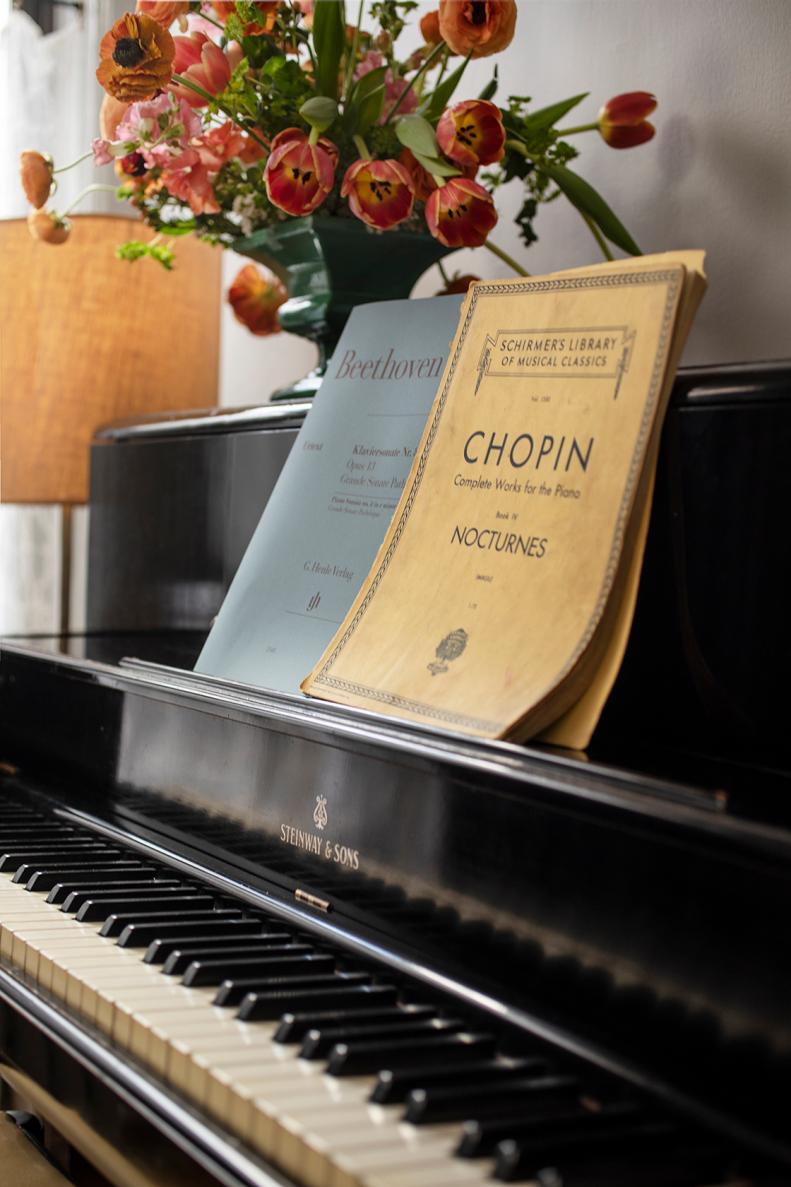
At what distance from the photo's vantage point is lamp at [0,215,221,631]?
2.40 m

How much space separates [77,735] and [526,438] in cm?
82

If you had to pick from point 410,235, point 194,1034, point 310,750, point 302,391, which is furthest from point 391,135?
point 194,1034

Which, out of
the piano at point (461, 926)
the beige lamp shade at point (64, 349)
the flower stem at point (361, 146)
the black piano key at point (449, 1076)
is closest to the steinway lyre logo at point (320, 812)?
the piano at point (461, 926)

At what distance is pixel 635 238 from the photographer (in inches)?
68.1

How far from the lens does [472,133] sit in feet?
4.57

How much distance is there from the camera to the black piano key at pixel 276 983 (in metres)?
0.97

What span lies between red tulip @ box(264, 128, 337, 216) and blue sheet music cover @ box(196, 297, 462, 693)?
15 cm

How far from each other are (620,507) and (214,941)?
494 millimetres

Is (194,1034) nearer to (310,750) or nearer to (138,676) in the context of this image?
(310,750)

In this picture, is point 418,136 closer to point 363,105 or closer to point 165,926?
point 363,105

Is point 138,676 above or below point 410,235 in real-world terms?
below

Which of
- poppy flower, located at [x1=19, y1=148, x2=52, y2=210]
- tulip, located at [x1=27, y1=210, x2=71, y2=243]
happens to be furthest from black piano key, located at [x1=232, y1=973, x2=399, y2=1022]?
tulip, located at [x1=27, y1=210, x2=71, y2=243]

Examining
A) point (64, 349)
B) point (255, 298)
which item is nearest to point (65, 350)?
point (64, 349)

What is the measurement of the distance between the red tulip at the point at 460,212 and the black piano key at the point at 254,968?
78 cm
